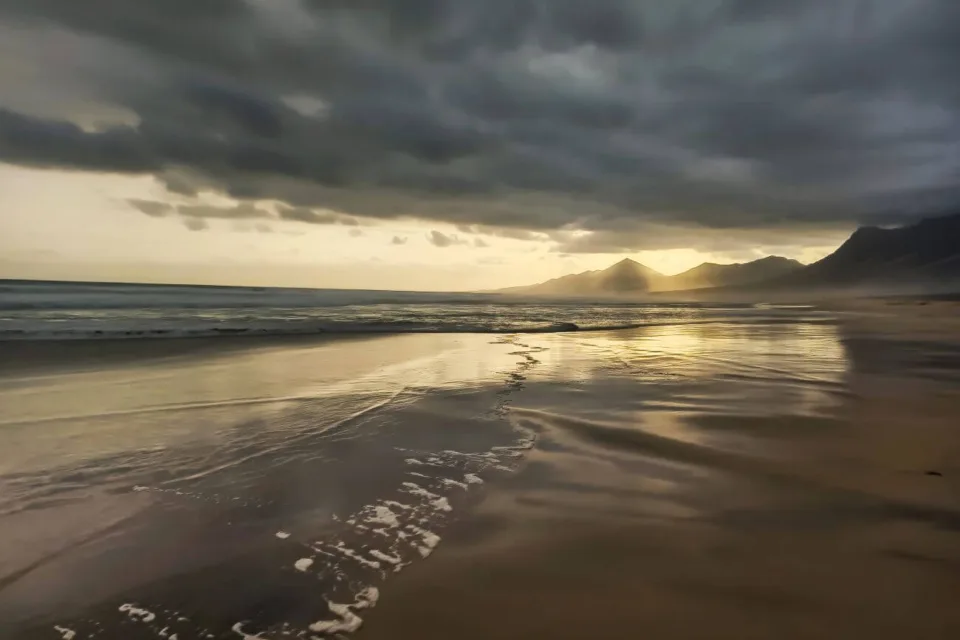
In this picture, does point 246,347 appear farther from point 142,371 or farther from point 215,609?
point 215,609

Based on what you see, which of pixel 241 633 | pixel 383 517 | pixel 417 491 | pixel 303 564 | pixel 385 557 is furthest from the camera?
pixel 417 491

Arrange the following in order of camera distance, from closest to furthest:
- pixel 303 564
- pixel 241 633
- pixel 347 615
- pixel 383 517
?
pixel 241 633
pixel 347 615
pixel 303 564
pixel 383 517

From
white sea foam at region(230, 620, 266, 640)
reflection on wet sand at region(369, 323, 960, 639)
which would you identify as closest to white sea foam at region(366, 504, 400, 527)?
reflection on wet sand at region(369, 323, 960, 639)

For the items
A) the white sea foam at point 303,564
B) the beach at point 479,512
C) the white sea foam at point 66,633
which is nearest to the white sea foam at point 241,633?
the beach at point 479,512

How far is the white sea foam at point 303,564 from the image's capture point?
3.62 m

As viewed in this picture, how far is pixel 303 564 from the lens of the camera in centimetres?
367

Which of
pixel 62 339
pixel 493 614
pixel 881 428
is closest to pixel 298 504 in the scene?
Answer: pixel 493 614

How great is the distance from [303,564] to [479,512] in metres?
1.53

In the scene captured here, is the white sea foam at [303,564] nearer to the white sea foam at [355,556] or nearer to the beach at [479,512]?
the beach at [479,512]

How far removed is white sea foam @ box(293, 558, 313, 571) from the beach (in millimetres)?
24

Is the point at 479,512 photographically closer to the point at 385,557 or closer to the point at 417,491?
the point at 417,491

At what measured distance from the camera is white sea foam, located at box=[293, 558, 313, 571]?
11.9ft

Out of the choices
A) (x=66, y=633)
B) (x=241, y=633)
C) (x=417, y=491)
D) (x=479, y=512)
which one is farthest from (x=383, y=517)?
(x=66, y=633)

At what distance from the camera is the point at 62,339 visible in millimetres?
18531
